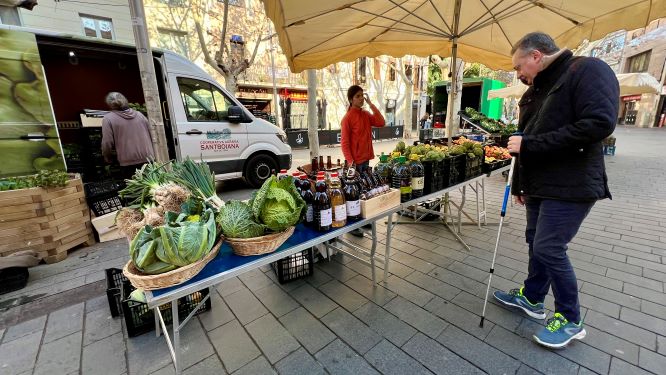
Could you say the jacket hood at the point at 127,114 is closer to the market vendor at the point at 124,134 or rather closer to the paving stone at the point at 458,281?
the market vendor at the point at 124,134

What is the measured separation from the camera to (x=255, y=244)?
1.60m

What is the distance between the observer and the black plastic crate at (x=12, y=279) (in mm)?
2803

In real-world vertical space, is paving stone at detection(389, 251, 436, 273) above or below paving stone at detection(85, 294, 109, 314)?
above

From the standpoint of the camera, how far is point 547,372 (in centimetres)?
180

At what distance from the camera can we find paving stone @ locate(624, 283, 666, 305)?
2.45 metres

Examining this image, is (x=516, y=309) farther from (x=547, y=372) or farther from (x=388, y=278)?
(x=388, y=278)

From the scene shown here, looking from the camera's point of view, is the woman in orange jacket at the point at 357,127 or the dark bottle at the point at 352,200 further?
the woman in orange jacket at the point at 357,127

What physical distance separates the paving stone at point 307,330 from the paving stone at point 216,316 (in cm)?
48

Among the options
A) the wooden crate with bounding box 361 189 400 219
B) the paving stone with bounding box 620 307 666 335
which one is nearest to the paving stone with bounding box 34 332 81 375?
the wooden crate with bounding box 361 189 400 219

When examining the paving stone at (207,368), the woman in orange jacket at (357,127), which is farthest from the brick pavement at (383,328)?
the woman in orange jacket at (357,127)

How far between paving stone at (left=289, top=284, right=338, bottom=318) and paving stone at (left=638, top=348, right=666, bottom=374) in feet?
6.92

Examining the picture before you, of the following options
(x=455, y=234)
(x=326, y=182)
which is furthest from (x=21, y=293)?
(x=455, y=234)

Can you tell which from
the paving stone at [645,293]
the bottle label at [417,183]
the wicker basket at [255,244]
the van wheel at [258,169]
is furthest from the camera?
the van wheel at [258,169]

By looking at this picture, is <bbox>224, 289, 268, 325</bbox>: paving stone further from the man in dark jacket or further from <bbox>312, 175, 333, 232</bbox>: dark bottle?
the man in dark jacket
